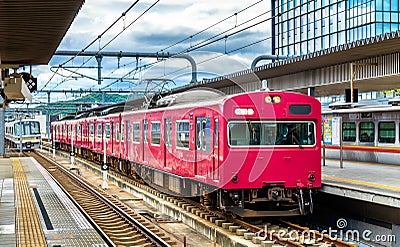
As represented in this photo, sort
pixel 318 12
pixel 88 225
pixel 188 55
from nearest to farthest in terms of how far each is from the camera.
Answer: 1. pixel 88 225
2. pixel 188 55
3. pixel 318 12

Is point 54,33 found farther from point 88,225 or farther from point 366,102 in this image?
point 366,102

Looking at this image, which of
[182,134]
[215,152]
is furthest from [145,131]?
[215,152]

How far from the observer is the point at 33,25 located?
9188mm

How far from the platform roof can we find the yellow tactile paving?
3.56 metres

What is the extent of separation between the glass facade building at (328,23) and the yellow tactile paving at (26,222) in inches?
1279

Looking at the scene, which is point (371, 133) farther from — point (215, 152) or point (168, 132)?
point (215, 152)

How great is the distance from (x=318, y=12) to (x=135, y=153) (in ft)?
134

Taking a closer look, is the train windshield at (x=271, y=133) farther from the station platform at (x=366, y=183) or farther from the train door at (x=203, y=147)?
the station platform at (x=366, y=183)

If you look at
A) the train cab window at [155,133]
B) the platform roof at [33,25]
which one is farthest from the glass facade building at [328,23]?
the platform roof at [33,25]

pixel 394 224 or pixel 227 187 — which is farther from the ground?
pixel 227 187

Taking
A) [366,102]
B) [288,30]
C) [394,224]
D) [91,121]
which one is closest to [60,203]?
[394,224]

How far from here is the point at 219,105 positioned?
38.1 ft

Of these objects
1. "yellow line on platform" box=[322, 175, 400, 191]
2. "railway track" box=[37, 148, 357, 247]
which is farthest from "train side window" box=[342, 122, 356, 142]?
"railway track" box=[37, 148, 357, 247]

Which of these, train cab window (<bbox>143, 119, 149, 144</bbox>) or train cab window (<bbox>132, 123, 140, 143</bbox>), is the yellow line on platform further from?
train cab window (<bbox>132, 123, 140, 143</bbox>)
